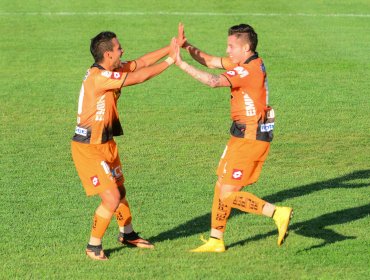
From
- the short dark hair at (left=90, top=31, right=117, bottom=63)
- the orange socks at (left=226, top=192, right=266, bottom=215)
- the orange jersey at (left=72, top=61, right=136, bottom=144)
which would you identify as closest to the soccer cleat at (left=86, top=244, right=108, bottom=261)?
the orange jersey at (left=72, top=61, right=136, bottom=144)

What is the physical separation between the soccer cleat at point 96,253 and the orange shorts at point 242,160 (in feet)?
5.08

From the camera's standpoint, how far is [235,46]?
11.5 metres

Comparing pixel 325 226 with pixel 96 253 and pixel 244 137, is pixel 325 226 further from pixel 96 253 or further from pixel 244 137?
pixel 96 253

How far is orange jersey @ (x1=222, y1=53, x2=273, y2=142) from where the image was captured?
37.5ft

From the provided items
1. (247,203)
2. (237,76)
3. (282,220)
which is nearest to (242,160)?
(247,203)

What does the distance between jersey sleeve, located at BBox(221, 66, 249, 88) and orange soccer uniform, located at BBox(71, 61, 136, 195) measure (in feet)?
3.87

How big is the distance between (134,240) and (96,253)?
590mm

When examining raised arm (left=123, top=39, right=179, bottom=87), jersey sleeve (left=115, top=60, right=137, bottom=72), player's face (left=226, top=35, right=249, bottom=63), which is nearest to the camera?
raised arm (left=123, top=39, right=179, bottom=87)

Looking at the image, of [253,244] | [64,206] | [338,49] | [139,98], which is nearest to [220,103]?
[139,98]

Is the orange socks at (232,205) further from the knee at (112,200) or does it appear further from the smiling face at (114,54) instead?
the smiling face at (114,54)

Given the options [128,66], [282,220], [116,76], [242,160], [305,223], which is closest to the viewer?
[116,76]

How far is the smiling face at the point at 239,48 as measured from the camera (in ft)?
37.8

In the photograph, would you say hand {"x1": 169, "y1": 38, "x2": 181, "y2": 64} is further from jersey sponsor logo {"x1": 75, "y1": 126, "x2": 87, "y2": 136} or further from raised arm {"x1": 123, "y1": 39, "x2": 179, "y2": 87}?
jersey sponsor logo {"x1": 75, "y1": 126, "x2": 87, "y2": 136}

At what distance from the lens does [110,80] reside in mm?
11188
